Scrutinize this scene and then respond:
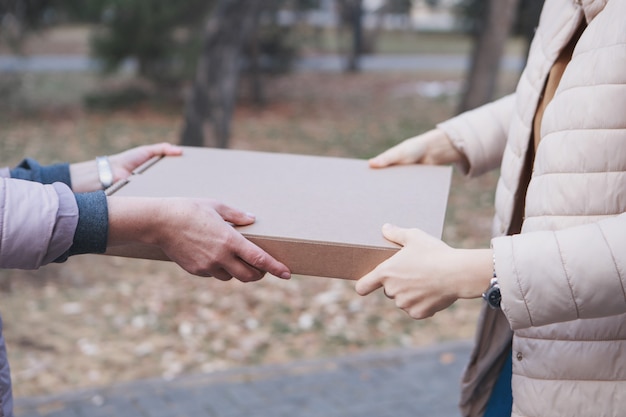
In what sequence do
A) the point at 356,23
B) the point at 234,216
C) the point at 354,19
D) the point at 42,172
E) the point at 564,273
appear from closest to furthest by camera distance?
the point at 564,273, the point at 234,216, the point at 42,172, the point at 356,23, the point at 354,19

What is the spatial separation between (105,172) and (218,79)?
6.69 m

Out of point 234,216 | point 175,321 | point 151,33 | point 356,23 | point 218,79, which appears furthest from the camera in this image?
point 356,23

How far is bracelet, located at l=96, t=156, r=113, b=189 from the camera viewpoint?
2.26 m

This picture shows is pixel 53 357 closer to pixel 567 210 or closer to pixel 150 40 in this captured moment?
pixel 567 210

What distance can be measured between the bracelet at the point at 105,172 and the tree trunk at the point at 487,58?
9735 mm

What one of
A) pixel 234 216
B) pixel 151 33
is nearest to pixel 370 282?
pixel 234 216

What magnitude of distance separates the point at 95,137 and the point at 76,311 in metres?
6.70

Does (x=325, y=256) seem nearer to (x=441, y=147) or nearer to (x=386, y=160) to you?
(x=386, y=160)

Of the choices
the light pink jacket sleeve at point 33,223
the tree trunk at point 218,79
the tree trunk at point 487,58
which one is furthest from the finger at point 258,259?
the tree trunk at point 487,58

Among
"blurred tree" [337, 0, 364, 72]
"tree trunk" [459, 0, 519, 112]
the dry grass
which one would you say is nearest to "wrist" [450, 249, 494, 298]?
the dry grass

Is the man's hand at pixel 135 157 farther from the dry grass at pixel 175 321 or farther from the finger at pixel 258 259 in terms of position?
the dry grass at pixel 175 321

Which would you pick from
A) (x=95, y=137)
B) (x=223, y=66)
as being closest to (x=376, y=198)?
(x=223, y=66)

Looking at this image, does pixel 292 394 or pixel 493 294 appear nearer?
pixel 493 294

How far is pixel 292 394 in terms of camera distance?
4.33 metres
